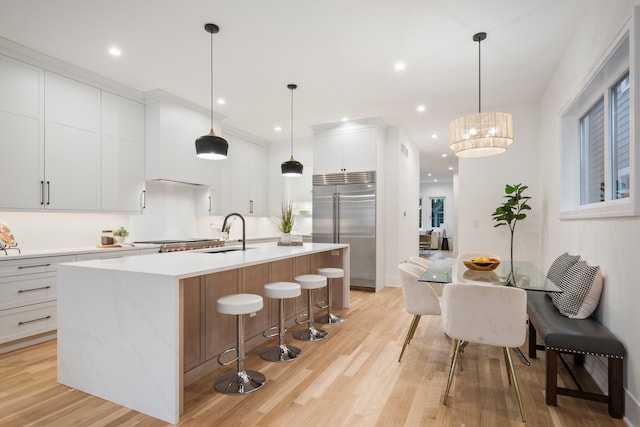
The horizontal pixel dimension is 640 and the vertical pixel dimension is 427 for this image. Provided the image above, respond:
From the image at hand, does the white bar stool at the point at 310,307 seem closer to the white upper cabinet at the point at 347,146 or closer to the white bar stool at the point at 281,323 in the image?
the white bar stool at the point at 281,323

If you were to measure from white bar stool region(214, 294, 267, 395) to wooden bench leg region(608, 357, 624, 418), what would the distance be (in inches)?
90.3

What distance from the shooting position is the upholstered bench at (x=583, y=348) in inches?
81.7

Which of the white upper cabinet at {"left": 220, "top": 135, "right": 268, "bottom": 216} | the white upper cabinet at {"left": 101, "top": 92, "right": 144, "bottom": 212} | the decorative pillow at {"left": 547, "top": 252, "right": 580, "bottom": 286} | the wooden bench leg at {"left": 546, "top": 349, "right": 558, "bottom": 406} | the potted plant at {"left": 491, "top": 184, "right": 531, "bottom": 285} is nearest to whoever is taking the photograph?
the wooden bench leg at {"left": 546, "top": 349, "right": 558, "bottom": 406}

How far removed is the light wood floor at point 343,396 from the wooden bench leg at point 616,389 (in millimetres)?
63

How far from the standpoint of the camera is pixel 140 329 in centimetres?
209

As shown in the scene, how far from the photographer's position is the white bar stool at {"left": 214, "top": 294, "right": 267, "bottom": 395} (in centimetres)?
235

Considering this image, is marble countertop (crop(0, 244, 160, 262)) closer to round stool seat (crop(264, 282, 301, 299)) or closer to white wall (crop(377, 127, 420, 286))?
round stool seat (crop(264, 282, 301, 299))

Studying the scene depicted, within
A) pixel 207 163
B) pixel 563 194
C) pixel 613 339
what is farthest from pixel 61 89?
pixel 563 194

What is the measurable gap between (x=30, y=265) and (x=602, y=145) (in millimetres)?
5566

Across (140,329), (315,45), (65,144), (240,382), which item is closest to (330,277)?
(240,382)

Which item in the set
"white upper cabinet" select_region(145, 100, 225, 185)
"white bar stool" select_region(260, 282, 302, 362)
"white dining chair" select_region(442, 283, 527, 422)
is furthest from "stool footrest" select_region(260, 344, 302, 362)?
"white upper cabinet" select_region(145, 100, 225, 185)

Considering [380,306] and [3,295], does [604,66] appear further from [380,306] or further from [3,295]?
[3,295]

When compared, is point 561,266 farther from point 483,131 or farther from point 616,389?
point 483,131

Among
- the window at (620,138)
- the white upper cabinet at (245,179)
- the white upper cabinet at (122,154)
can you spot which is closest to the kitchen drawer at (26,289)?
the white upper cabinet at (122,154)
